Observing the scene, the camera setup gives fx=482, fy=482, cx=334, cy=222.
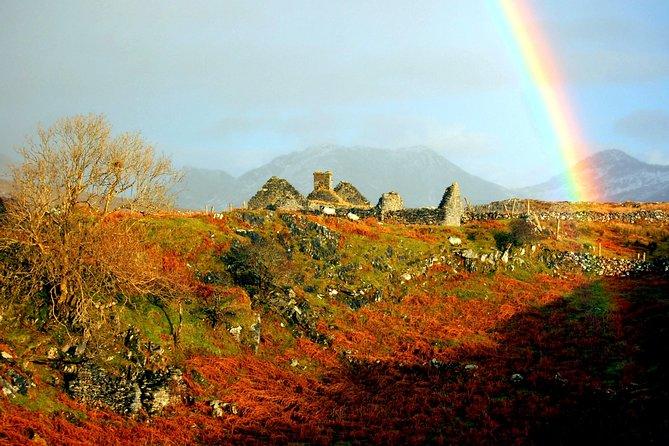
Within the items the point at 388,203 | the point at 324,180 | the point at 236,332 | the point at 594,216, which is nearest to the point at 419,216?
the point at 388,203

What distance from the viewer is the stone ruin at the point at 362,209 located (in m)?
61.1

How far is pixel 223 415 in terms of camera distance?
21469mm

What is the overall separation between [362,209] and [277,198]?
1266cm

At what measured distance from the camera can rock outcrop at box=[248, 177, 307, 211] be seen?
6619 cm

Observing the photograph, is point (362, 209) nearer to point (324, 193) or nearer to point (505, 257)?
point (324, 193)

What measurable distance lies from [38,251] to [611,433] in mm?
25994

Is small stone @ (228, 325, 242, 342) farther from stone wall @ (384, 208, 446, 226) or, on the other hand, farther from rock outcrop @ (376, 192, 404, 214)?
rock outcrop @ (376, 192, 404, 214)

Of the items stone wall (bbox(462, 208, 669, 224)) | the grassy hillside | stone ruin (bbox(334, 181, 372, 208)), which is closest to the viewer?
the grassy hillside

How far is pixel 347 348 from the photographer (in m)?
29.7

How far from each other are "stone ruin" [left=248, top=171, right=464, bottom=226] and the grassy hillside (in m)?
15.3

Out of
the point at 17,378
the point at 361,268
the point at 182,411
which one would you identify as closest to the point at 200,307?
the point at 182,411

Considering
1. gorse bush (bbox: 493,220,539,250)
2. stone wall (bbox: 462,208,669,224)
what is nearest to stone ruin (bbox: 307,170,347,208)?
stone wall (bbox: 462,208,669,224)

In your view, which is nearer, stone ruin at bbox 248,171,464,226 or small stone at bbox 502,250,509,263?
small stone at bbox 502,250,509,263

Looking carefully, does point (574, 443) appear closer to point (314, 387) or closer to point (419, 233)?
point (314, 387)
